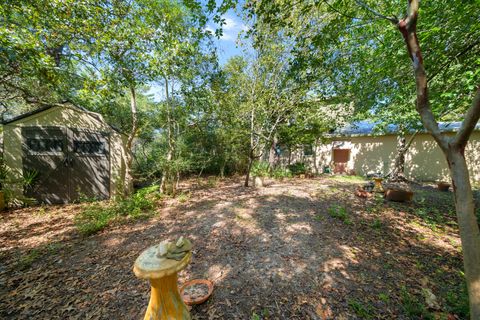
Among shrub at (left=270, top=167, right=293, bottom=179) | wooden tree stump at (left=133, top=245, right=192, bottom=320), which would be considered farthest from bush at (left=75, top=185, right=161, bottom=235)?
shrub at (left=270, top=167, right=293, bottom=179)

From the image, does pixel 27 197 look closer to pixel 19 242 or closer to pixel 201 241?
pixel 19 242

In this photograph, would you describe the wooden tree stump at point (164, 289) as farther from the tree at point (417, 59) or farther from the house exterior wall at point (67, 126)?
the house exterior wall at point (67, 126)

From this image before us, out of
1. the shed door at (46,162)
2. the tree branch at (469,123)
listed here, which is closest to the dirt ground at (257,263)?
the shed door at (46,162)

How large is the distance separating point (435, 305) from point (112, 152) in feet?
25.9

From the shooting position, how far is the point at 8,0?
11.2ft

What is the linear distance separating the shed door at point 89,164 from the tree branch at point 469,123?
7788 mm

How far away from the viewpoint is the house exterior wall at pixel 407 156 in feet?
29.5

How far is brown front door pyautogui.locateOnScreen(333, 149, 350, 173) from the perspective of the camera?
41.1 ft

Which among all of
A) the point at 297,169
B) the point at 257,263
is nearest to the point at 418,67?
the point at 257,263

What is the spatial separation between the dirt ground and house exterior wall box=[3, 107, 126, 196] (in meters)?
1.44

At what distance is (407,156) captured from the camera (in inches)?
405

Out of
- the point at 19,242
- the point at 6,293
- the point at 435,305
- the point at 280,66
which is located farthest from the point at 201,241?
the point at 280,66

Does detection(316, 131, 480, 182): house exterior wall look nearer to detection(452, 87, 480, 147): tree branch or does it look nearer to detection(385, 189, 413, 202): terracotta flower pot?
detection(385, 189, 413, 202): terracotta flower pot

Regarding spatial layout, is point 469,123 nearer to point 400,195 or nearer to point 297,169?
point 400,195
